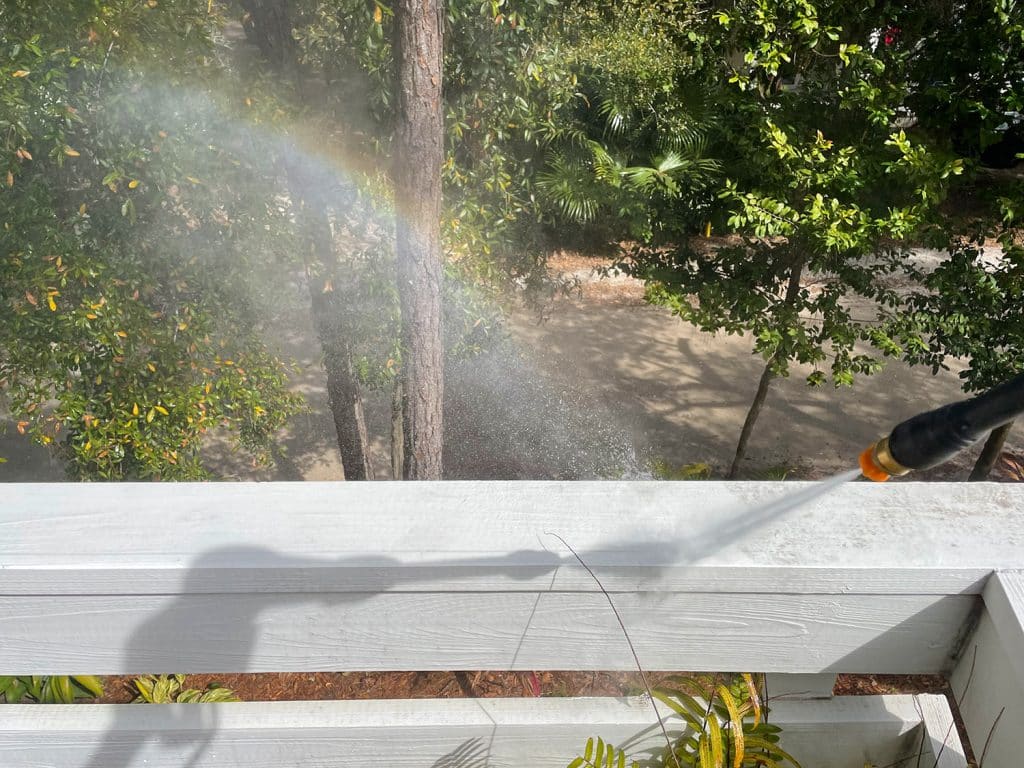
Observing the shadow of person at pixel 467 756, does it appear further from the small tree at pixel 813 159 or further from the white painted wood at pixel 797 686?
the small tree at pixel 813 159

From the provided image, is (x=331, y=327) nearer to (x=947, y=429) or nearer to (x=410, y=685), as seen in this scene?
(x=410, y=685)

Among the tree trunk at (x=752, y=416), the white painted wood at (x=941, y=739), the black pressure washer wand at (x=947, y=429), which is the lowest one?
the tree trunk at (x=752, y=416)

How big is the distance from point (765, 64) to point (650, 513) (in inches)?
146

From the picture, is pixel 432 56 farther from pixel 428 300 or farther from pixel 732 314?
pixel 732 314

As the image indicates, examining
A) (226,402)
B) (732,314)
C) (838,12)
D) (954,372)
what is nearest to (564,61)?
(838,12)

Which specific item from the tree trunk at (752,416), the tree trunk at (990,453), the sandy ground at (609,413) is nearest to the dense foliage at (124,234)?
the sandy ground at (609,413)

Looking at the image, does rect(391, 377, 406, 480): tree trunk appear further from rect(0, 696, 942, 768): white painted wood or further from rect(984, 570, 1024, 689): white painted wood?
rect(984, 570, 1024, 689): white painted wood

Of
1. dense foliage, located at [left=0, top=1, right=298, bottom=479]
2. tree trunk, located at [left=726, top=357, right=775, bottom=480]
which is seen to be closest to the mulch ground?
dense foliage, located at [left=0, top=1, right=298, bottom=479]

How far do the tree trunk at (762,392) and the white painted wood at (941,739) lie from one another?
162 inches

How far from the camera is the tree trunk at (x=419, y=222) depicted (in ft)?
12.1

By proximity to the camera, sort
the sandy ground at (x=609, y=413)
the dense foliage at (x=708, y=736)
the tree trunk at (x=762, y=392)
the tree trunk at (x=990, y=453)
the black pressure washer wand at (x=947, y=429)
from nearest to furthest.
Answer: the black pressure washer wand at (x=947, y=429) → the dense foliage at (x=708, y=736) → the tree trunk at (x=762, y=392) → the tree trunk at (x=990, y=453) → the sandy ground at (x=609, y=413)

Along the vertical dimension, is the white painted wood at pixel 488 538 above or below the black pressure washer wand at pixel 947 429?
below

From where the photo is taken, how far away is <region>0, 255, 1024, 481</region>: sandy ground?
7.36 metres

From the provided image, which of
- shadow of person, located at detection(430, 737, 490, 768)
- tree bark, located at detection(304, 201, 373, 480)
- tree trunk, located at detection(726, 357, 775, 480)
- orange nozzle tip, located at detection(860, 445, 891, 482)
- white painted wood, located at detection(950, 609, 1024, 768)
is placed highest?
orange nozzle tip, located at detection(860, 445, 891, 482)
